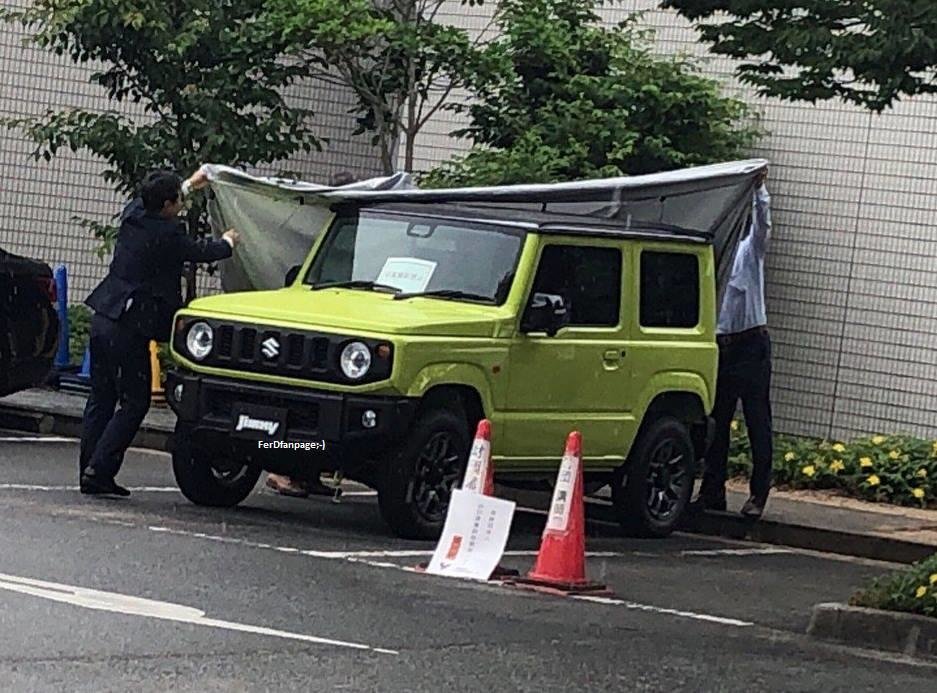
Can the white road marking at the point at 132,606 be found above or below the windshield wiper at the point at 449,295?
below

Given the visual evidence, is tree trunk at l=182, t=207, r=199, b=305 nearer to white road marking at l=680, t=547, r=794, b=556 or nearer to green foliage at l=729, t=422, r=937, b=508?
green foliage at l=729, t=422, r=937, b=508

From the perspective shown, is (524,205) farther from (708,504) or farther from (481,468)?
(481,468)

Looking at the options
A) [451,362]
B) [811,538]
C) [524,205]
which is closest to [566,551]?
[451,362]

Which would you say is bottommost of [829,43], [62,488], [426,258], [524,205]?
[62,488]

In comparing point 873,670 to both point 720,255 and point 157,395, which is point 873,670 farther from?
point 157,395

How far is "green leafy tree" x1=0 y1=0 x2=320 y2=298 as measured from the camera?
17328 mm

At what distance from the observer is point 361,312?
12.1 metres

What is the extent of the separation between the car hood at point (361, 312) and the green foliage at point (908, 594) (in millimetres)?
2840

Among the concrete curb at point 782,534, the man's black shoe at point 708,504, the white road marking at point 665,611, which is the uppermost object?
the man's black shoe at point 708,504

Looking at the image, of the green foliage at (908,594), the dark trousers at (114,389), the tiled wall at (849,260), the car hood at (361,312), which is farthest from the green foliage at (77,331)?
the green foliage at (908,594)

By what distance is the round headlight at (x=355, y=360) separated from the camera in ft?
38.6

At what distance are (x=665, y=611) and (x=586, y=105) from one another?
7578 mm

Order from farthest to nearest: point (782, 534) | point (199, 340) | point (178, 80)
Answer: point (178, 80) < point (782, 534) < point (199, 340)

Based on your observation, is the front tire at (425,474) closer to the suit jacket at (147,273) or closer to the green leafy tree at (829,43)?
the suit jacket at (147,273)
